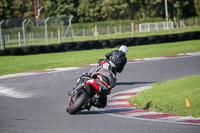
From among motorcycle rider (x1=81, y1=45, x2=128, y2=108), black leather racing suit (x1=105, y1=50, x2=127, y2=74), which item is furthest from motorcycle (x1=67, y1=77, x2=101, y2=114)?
black leather racing suit (x1=105, y1=50, x2=127, y2=74)

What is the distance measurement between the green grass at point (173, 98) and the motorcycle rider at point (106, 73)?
1.13 meters

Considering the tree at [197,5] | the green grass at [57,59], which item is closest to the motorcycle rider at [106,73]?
the green grass at [57,59]

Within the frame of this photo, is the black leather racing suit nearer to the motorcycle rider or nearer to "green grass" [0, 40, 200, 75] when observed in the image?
the motorcycle rider

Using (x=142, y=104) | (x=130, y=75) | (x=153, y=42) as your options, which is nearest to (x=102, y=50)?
(x=153, y=42)

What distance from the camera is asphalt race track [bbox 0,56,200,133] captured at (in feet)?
21.2

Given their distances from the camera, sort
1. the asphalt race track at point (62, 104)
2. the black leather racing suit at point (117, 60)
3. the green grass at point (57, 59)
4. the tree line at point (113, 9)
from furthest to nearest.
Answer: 1. the tree line at point (113, 9)
2. the green grass at point (57, 59)
3. the black leather racing suit at point (117, 60)
4. the asphalt race track at point (62, 104)

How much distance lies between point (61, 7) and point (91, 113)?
56.7 m

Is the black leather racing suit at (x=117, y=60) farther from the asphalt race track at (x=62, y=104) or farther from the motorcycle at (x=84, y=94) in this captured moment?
the asphalt race track at (x=62, y=104)

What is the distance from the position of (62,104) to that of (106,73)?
1871 mm

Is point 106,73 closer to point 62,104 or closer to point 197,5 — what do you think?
point 62,104

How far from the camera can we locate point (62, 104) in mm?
9102

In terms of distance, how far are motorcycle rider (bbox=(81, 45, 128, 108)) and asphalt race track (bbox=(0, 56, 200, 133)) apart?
40 cm

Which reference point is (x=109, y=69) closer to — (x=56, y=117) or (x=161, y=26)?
(x=56, y=117)

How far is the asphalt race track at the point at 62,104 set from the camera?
6457 mm
